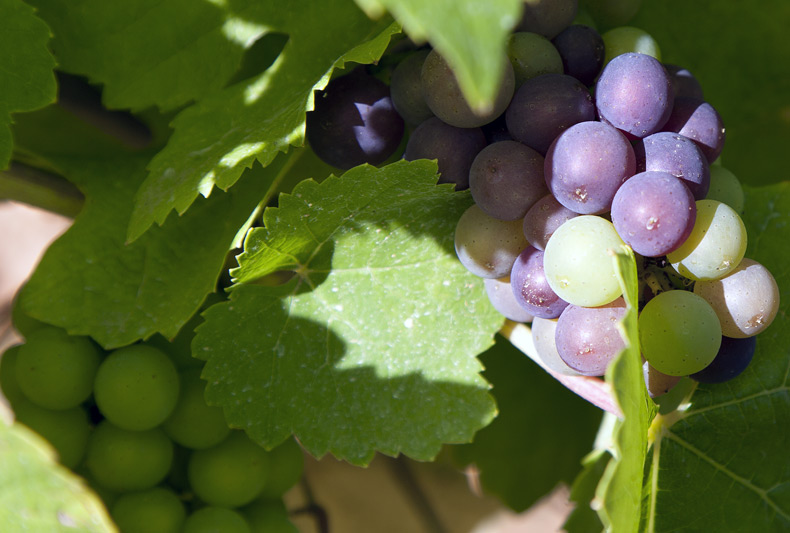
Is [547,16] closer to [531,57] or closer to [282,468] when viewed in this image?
[531,57]

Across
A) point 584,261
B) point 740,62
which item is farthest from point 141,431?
point 740,62

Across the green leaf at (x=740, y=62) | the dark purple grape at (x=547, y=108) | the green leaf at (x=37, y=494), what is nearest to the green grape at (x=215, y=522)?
the green leaf at (x=37, y=494)

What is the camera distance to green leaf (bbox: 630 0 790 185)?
85 centimetres

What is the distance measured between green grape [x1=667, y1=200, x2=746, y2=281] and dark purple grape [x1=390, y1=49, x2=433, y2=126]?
0.24m

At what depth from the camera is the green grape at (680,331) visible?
0.52m

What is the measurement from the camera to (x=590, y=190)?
51 cm

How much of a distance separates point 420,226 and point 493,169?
0.13m

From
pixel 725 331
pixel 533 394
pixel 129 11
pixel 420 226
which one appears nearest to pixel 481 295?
pixel 420 226

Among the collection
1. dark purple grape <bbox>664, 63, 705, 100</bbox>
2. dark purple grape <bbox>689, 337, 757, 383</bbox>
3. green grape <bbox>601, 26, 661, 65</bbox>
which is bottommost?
dark purple grape <bbox>689, 337, 757, 383</bbox>

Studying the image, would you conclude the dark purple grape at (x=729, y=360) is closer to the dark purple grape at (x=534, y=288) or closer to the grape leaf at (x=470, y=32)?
the dark purple grape at (x=534, y=288)

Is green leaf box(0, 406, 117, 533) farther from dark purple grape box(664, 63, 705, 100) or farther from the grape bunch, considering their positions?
dark purple grape box(664, 63, 705, 100)

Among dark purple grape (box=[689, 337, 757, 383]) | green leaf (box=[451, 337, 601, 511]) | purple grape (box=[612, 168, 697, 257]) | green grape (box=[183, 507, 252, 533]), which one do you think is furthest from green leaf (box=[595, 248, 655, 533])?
green leaf (box=[451, 337, 601, 511])

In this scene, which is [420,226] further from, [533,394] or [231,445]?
[533,394]

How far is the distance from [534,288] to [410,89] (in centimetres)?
20
